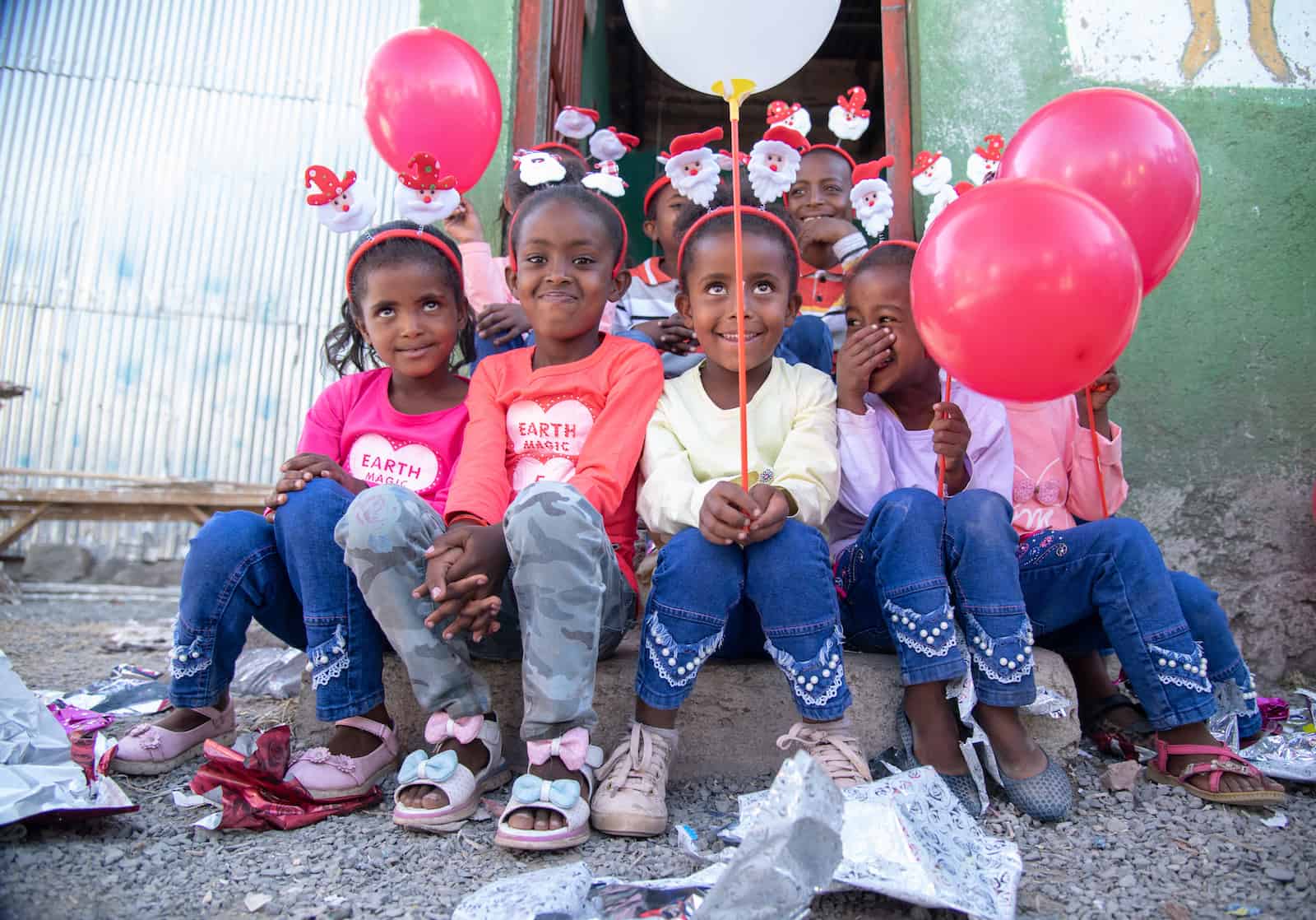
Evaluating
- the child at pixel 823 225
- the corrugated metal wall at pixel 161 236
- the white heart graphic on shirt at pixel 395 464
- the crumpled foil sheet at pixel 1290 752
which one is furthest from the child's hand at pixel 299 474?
the corrugated metal wall at pixel 161 236

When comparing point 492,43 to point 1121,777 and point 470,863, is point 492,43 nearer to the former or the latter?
point 470,863

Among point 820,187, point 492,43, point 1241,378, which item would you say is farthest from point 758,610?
point 492,43

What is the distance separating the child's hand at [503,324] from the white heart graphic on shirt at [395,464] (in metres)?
0.46

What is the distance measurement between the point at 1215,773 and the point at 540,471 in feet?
4.65

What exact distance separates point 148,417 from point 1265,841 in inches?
194

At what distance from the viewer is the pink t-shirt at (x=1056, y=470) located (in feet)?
7.11

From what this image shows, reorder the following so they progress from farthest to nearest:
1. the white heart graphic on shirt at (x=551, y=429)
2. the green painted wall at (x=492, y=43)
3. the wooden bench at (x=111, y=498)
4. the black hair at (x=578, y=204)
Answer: the wooden bench at (x=111, y=498), the green painted wall at (x=492, y=43), the black hair at (x=578, y=204), the white heart graphic on shirt at (x=551, y=429)

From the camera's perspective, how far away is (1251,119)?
2969 millimetres

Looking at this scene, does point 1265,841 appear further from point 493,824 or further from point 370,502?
point 370,502

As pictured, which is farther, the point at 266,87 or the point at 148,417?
the point at 148,417

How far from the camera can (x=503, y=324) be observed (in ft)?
7.94

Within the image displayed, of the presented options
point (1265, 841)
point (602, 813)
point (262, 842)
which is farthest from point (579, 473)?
point (1265, 841)

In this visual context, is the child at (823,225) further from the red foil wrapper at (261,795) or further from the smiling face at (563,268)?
the red foil wrapper at (261,795)

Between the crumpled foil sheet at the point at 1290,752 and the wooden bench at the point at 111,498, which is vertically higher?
the wooden bench at the point at 111,498
